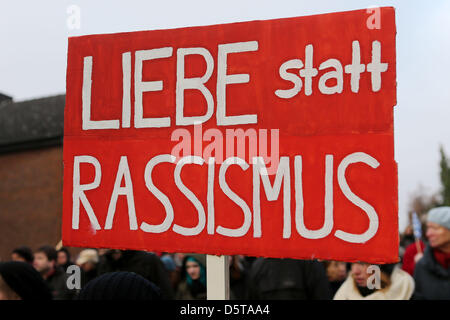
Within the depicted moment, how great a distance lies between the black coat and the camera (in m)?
3.64

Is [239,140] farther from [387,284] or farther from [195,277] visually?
[195,277]

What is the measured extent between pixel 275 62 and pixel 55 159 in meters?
18.3

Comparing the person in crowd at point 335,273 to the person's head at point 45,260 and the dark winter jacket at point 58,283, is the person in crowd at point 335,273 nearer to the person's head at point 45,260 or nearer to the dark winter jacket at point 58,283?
the dark winter jacket at point 58,283

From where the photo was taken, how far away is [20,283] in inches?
111

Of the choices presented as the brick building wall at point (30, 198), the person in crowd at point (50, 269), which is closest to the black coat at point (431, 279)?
the person in crowd at point (50, 269)

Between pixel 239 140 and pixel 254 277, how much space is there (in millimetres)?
2129

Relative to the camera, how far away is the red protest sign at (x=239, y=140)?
1991 mm

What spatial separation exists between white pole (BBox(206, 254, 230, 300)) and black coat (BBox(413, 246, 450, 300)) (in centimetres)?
201

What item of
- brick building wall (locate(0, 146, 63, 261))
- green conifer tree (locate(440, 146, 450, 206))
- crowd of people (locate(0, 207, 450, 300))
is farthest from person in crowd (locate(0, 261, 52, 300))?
green conifer tree (locate(440, 146, 450, 206))

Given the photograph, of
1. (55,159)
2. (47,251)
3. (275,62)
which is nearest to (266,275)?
(275,62)

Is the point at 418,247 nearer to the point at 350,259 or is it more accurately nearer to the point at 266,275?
the point at 266,275

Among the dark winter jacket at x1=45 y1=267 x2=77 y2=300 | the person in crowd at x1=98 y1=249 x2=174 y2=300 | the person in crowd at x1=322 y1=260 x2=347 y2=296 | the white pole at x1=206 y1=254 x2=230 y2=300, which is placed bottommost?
the dark winter jacket at x1=45 y1=267 x2=77 y2=300

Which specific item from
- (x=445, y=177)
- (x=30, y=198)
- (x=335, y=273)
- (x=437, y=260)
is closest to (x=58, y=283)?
(x=335, y=273)

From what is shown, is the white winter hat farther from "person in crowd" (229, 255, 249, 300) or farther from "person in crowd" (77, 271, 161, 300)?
"person in crowd" (77, 271, 161, 300)
